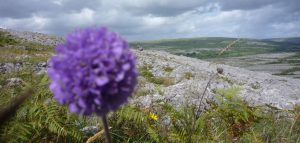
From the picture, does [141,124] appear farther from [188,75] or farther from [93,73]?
[188,75]

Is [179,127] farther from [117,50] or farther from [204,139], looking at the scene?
[117,50]

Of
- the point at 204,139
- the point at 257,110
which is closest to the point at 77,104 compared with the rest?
the point at 204,139

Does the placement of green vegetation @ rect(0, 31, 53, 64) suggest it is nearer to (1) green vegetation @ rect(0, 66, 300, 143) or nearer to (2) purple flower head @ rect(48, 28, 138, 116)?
(1) green vegetation @ rect(0, 66, 300, 143)

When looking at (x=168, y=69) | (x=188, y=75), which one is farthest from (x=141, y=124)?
(x=168, y=69)

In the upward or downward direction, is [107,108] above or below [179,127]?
above

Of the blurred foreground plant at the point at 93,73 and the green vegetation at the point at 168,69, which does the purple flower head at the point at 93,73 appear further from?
the green vegetation at the point at 168,69

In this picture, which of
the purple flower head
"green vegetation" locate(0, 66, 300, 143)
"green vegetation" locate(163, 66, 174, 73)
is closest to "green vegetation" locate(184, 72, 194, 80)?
"green vegetation" locate(163, 66, 174, 73)

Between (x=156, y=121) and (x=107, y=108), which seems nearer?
(x=107, y=108)

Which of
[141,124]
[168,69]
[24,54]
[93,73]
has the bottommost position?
[168,69]

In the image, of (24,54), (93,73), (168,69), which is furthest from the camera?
(24,54)

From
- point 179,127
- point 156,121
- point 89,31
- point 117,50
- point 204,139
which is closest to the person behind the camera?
point 117,50
